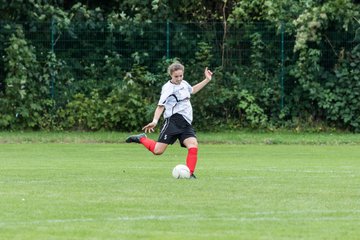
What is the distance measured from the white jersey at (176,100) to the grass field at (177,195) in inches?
37.9

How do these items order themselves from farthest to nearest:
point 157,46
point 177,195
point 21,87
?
point 157,46
point 21,87
point 177,195

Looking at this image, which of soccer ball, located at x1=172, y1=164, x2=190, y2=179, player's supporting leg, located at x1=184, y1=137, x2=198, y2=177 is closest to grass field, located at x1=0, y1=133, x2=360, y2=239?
soccer ball, located at x1=172, y1=164, x2=190, y2=179

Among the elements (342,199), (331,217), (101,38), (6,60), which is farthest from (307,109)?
(331,217)

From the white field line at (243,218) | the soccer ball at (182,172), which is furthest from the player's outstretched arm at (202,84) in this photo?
the white field line at (243,218)

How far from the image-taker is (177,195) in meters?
12.7

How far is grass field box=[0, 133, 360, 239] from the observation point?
31.6 ft

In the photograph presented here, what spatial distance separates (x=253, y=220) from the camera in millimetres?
10266

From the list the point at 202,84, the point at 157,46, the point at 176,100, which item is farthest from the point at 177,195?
the point at 157,46

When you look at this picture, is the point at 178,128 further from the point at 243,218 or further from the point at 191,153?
the point at 243,218

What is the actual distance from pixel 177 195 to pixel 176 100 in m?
3.48

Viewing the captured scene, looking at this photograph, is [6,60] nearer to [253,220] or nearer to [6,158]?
[6,158]

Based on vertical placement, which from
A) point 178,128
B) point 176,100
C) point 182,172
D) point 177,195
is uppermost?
point 176,100

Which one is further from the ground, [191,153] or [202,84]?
[202,84]

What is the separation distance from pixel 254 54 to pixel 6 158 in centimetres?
1033
